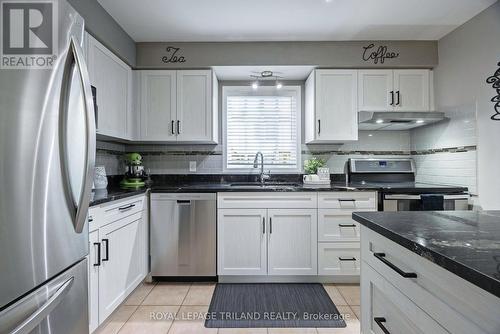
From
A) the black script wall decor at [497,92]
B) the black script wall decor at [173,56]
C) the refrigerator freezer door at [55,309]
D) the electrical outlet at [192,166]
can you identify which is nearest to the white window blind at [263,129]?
the electrical outlet at [192,166]

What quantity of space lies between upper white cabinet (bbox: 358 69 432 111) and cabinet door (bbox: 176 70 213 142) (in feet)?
5.39

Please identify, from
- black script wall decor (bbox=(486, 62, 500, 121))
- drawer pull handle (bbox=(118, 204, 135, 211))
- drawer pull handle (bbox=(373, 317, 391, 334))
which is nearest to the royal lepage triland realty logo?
drawer pull handle (bbox=(118, 204, 135, 211))

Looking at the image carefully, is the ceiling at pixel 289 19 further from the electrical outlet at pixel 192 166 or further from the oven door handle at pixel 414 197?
the oven door handle at pixel 414 197

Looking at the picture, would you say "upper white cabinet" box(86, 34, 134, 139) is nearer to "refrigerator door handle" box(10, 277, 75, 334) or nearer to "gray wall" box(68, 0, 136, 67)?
"gray wall" box(68, 0, 136, 67)

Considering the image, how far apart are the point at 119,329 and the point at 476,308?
217 cm

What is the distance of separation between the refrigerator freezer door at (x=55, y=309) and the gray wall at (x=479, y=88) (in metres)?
2.94

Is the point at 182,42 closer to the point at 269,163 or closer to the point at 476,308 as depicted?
the point at 269,163

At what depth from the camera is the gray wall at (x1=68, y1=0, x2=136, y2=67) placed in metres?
2.04

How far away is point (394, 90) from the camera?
2914mm

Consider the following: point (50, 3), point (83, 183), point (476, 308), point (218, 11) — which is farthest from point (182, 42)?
point (476, 308)

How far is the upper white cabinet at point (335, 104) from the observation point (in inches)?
114

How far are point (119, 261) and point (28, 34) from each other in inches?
66.7

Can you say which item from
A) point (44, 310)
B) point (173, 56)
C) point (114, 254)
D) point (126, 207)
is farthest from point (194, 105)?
point (44, 310)

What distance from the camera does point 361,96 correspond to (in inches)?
114
